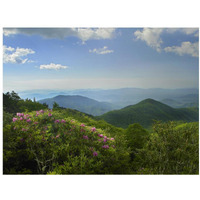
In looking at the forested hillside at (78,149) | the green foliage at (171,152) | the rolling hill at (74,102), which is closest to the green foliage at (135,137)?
the forested hillside at (78,149)

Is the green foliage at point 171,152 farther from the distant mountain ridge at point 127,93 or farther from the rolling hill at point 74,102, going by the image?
the rolling hill at point 74,102

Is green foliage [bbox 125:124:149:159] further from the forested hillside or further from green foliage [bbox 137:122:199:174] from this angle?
green foliage [bbox 137:122:199:174]

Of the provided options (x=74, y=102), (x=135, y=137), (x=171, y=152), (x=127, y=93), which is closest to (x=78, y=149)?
(x=171, y=152)

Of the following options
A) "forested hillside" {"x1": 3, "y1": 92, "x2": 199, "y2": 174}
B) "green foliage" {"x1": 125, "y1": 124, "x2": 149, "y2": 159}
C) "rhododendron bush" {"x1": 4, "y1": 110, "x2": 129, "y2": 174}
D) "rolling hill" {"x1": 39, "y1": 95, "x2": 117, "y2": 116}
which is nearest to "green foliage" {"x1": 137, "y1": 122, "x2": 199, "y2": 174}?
"forested hillside" {"x1": 3, "y1": 92, "x2": 199, "y2": 174}

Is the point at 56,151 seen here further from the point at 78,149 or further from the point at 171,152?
the point at 171,152
